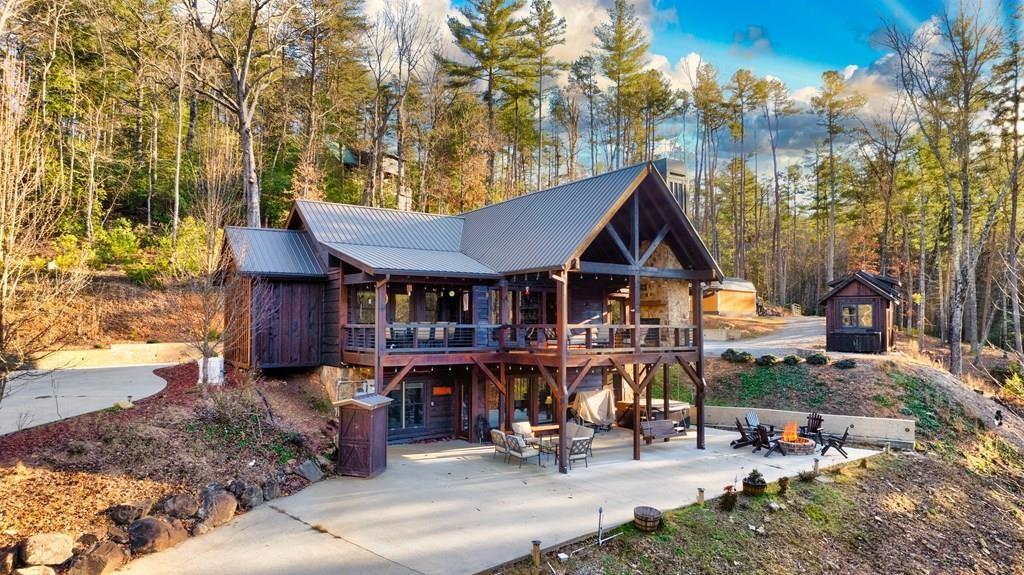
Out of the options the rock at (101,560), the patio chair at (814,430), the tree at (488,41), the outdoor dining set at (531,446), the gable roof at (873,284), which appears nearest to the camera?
the rock at (101,560)

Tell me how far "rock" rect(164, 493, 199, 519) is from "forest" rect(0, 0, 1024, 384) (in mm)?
3748

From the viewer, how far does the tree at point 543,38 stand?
3381cm

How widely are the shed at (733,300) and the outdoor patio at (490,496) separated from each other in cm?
2048

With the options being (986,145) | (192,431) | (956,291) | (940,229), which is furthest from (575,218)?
(940,229)

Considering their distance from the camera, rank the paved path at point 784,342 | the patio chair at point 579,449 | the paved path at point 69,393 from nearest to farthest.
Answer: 1. the paved path at point 69,393
2. the patio chair at point 579,449
3. the paved path at point 784,342

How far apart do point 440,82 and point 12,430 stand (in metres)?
27.7

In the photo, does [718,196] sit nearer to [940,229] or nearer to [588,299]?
[940,229]

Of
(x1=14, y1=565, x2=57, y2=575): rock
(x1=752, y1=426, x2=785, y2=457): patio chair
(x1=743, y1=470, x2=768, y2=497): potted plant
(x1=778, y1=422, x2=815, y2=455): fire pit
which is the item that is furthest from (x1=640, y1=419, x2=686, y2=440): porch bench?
(x1=14, y1=565, x2=57, y2=575): rock

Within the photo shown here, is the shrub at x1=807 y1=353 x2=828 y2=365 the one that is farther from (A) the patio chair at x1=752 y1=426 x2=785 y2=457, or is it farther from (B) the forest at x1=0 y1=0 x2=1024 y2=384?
(A) the patio chair at x1=752 y1=426 x2=785 y2=457

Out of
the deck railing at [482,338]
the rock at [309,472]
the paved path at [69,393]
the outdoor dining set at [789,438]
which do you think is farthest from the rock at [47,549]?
the outdoor dining set at [789,438]

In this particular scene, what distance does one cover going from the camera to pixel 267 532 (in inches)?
340

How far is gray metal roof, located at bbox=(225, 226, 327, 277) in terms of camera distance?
1587 cm

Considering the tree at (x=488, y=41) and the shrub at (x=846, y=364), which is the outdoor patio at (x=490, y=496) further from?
the tree at (x=488, y=41)

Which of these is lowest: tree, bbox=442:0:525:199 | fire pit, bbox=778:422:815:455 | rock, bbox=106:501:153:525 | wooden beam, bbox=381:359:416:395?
fire pit, bbox=778:422:815:455
